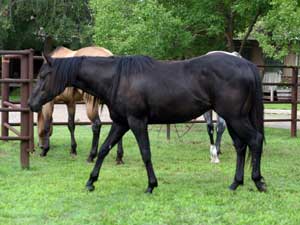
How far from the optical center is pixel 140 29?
12430 mm

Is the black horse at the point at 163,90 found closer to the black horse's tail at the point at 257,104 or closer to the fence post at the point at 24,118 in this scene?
the black horse's tail at the point at 257,104

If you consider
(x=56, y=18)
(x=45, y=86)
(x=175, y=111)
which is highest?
(x=56, y=18)

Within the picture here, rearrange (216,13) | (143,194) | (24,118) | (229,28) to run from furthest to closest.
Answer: (229,28), (216,13), (24,118), (143,194)

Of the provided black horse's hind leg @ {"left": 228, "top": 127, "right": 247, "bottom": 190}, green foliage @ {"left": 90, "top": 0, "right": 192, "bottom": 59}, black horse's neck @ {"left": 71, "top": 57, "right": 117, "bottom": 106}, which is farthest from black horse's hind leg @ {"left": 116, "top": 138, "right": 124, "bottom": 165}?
green foliage @ {"left": 90, "top": 0, "right": 192, "bottom": 59}

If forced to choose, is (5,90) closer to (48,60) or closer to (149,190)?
(48,60)

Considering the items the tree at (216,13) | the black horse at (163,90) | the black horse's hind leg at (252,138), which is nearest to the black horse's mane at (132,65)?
the black horse at (163,90)

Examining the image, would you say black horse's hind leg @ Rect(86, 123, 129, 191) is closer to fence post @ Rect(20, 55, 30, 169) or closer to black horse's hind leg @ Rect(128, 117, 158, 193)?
black horse's hind leg @ Rect(128, 117, 158, 193)

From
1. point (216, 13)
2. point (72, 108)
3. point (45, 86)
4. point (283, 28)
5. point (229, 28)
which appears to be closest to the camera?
point (45, 86)

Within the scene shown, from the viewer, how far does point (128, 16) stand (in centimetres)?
1353

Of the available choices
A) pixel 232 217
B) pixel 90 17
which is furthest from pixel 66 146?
pixel 90 17

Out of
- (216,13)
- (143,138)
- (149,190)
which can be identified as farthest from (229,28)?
(149,190)

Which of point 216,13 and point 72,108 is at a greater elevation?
point 216,13

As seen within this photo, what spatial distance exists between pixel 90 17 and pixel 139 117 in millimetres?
23186

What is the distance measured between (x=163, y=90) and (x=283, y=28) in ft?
20.4
